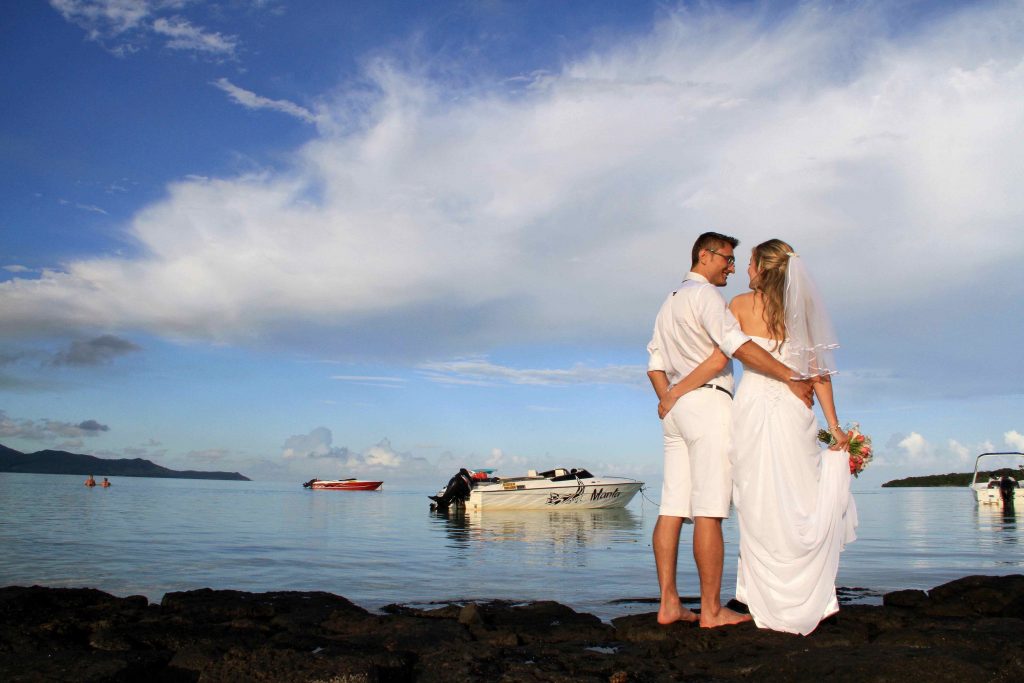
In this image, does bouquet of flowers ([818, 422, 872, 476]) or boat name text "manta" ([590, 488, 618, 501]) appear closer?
bouquet of flowers ([818, 422, 872, 476])

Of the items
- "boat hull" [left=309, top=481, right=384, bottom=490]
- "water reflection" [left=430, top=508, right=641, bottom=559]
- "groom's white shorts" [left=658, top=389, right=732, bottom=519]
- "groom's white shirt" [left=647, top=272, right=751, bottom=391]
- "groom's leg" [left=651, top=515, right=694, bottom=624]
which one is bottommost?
"boat hull" [left=309, top=481, right=384, bottom=490]

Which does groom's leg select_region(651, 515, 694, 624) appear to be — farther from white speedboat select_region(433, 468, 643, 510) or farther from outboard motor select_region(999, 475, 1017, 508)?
outboard motor select_region(999, 475, 1017, 508)

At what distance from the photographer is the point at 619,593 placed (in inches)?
348

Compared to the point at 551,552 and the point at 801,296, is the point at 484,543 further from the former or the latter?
the point at 801,296

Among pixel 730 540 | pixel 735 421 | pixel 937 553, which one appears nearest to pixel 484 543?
pixel 730 540

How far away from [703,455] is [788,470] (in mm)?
511

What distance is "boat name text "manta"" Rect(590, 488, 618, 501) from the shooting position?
34.9 m

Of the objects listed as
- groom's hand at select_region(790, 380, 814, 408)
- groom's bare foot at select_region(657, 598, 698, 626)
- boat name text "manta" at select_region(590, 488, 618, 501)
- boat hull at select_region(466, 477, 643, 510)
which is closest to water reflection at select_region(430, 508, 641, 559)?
boat hull at select_region(466, 477, 643, 510)

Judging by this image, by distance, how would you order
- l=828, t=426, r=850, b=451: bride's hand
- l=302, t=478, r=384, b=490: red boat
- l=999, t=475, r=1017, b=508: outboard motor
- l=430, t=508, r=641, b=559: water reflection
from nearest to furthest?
l=828, t=426, r=850, b=451: bride's hand < l=430, t=508, r=641, b=559: water reflection < l=999, t=475, r=1017, b=508: outboard motor < l=302, t=478, r=384, b=490: red boat

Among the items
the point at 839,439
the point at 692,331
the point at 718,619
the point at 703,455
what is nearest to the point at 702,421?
the point at 703,455

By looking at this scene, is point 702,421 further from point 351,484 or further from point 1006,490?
point 351,484

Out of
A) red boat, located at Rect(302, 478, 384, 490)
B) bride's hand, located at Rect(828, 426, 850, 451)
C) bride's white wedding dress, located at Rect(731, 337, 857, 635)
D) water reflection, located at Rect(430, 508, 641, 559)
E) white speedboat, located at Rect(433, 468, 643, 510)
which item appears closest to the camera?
bride's white wedding dress, located at Rect(731, 337, 857, 635)

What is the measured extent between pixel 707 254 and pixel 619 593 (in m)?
4.93

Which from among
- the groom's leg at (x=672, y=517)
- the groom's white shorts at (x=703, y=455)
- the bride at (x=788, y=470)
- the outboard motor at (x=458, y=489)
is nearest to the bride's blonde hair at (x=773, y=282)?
the bride at (x=788, y=470)
